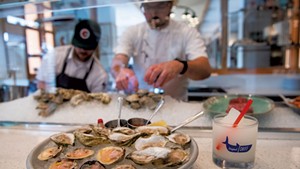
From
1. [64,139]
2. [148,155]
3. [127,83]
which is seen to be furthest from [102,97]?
[148,155]

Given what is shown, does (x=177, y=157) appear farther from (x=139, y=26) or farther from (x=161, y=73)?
(x=139, y=26)

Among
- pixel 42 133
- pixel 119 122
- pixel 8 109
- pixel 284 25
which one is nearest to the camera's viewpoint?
pixel 119 122

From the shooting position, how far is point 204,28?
2127 millimetres

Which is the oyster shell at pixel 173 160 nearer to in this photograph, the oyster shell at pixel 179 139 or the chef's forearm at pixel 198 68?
the oyster shell at pixel 179 139

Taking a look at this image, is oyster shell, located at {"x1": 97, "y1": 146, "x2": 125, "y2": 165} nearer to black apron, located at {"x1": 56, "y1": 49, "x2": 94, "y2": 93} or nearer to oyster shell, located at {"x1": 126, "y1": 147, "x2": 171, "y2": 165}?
oyster shell, located at {"x1": 126, "y1": 147, "x2": 171, "y2": 165}

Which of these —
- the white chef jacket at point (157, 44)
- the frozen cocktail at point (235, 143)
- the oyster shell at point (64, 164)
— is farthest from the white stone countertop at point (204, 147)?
the white chef jacket at point (157, 44)

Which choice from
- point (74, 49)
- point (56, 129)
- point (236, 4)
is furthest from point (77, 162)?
point (236, 4)

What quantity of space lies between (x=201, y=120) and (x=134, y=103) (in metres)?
0.20

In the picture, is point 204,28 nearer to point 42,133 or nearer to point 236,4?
point 236,4

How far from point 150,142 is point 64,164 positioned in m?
0.14

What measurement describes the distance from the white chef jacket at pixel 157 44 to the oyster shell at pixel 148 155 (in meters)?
0.70

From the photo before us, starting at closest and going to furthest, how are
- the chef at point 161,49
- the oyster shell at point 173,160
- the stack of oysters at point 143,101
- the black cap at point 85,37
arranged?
the oyster shell at point 173,160 → the stack of oysters at point 143,101 → the chef at point 161,49 → the black cap at point 85,37

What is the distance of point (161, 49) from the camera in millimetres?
1151

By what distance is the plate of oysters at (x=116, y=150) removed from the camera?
1.15 ft
